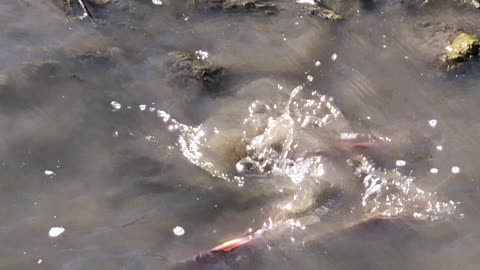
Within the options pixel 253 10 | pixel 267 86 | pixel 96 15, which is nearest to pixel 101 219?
pixel 267 86

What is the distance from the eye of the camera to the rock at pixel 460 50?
523 centimetres

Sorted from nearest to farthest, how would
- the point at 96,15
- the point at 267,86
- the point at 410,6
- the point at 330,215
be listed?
the point at 330,215 < the point at 267,86 < the point at 96,15 < the point at 410,6

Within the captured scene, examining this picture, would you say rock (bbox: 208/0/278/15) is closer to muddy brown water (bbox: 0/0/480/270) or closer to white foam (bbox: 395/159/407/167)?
muddy brown water (bbox: 0/0/480/270)

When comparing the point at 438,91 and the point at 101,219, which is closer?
the point at 101,219

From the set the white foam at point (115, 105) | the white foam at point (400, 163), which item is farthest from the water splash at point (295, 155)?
the white foam at point (115, 105)

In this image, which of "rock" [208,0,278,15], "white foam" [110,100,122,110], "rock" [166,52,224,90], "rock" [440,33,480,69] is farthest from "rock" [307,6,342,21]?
"white foam" [110,100,122,110]

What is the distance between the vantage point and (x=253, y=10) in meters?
5.62

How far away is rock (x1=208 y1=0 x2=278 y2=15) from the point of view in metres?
5.61

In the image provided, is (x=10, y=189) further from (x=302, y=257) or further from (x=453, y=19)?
(x=453, y=19)

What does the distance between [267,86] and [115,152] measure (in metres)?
1.34

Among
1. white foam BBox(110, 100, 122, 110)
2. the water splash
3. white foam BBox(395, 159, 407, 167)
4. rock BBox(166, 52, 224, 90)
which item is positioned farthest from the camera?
rock BBox(166, 52, 224, 90)

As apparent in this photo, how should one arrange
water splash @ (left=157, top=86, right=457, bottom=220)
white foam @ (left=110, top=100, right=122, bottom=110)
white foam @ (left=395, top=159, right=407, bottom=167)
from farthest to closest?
1. white foam @ (left=110, top=100, right=122, bottom=110)
2. white foam @ (left=395, top=159, right=407, bottom=167)
3. water splash @ (left=157, top=86, right=457, bottom=220)

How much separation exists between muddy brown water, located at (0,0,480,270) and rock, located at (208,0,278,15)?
0.30 ft

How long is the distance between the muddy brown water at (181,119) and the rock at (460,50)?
0.08 m
